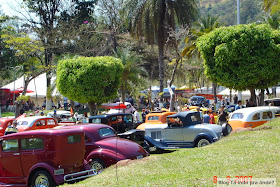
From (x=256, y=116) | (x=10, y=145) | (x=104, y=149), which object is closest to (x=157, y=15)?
(x=256, y=116)

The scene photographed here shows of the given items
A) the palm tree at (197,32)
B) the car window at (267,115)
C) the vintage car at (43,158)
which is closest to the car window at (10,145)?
the vintage car at (43,158)

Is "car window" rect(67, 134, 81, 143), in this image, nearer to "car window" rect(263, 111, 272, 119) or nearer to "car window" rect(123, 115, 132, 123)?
"car window" rect(123, 115, 132, 123)

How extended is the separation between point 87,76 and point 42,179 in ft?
53.1

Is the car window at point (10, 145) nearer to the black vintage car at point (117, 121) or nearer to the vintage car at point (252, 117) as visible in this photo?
the black vintage car at point (117, 121)

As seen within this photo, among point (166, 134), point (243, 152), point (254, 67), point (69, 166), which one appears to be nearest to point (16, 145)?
point (69, 166)

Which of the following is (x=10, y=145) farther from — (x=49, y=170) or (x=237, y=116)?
(x=237, y=116)

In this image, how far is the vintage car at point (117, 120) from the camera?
1562 centimetres

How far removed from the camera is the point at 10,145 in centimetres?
929

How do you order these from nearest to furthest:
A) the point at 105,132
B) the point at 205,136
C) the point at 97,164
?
the point at 97,164, the point at 105,132, the point at 205,136

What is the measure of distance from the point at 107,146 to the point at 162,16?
19461 millimetres

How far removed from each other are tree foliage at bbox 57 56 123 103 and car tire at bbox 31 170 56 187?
15999 mm

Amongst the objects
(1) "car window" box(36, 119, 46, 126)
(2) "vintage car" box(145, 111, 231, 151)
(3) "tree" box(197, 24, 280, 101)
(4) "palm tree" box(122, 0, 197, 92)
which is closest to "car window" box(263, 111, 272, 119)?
(2) "vintage car" box(145, 111, 231, 151)

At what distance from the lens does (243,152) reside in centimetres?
897

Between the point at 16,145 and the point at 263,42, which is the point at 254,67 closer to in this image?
the point at 263,42
